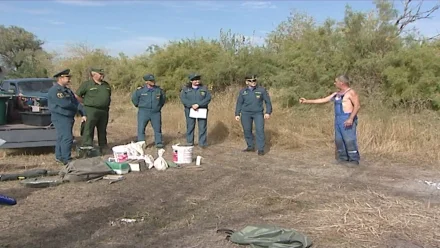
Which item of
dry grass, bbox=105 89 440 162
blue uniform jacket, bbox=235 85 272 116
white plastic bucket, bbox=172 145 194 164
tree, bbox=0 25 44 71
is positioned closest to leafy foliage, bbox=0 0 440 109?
dry grass, bbox=105 89 440 162

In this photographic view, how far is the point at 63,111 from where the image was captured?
8383 millimetres

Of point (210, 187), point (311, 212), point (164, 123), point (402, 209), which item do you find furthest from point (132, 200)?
point (164, 123)

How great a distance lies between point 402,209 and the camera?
5.69 m

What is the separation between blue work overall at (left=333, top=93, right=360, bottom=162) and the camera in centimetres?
828

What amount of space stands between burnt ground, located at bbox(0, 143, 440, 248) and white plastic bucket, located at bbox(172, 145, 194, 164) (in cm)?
30

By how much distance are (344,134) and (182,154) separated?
2.81m

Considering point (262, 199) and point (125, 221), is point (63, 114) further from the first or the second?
point (262, 199)

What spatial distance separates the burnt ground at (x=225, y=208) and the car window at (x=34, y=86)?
851 cm

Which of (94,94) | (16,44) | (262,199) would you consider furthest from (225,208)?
(16,44)

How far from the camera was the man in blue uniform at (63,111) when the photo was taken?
8352 mm

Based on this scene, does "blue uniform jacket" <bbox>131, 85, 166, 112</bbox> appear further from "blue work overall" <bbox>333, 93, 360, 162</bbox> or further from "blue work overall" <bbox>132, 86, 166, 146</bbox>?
"blue work overall" <bbox>333, 93, 360, 162</bbox>

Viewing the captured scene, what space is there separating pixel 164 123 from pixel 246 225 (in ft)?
29.9

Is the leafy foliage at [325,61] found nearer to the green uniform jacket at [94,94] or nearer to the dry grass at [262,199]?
the dry grass at [262,199]

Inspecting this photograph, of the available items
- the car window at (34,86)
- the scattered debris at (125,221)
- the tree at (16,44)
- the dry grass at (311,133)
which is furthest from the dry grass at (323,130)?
the tree at (16,44)
